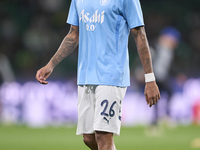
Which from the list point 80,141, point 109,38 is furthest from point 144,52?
point 80,141

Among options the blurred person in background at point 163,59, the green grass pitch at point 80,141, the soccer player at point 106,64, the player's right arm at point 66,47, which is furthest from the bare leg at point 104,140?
the blurred person in background at point 163,59

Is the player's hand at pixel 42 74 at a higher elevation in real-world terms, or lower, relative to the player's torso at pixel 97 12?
lower

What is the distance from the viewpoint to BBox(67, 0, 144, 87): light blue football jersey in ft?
15.2

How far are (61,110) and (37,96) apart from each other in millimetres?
808

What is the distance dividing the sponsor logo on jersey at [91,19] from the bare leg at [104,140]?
102cm

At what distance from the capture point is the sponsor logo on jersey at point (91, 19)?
469 centimetres

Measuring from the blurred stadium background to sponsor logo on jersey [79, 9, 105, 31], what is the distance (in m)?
4.01

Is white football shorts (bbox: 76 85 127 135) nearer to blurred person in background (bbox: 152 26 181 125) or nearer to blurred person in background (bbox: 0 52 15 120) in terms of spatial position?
blurred person in background (bbox: 152 26 181 125)

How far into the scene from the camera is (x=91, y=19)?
4.76 m

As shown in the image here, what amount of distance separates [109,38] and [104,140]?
0.97 metres

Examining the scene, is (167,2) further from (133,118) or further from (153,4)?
(133,118)

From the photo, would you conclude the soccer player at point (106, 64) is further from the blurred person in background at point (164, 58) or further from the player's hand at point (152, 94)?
the blurred person in background at point (164, 58)

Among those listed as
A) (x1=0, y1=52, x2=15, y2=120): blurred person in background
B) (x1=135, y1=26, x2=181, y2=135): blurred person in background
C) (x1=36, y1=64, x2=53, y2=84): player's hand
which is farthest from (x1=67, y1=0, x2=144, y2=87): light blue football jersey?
(x1=0, y1=52, x2=15, y2=120): blurred person in background

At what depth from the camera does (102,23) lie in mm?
4684
